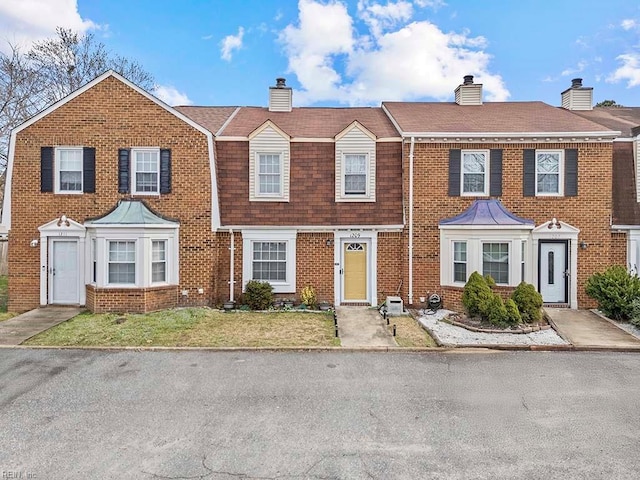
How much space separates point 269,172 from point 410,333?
691cm

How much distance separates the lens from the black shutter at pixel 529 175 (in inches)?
502

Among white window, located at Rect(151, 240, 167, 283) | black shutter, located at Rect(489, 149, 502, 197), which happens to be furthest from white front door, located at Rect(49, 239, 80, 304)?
black shutter, located at Rect(489, 149, 502, 197)

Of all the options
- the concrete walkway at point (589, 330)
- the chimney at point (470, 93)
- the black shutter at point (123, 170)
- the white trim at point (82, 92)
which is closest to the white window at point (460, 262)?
the concrete walkway at point (589, 330)

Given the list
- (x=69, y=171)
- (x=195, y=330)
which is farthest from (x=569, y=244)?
(x=69, y=171)

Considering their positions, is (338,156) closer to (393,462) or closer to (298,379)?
(298,379)

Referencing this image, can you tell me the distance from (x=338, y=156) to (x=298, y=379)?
26.5 feet

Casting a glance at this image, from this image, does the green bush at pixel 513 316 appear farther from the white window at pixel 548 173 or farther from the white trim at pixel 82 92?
the white trim at pixel 82 92

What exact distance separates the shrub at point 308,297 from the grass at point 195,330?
76 centimetres

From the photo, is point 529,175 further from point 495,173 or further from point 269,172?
point 269,172

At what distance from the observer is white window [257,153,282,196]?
1310 centimetres

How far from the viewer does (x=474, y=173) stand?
12.9m

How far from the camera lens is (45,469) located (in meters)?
4.35

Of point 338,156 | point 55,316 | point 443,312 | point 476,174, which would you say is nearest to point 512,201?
point 476,174

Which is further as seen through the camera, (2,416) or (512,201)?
(512,201)
